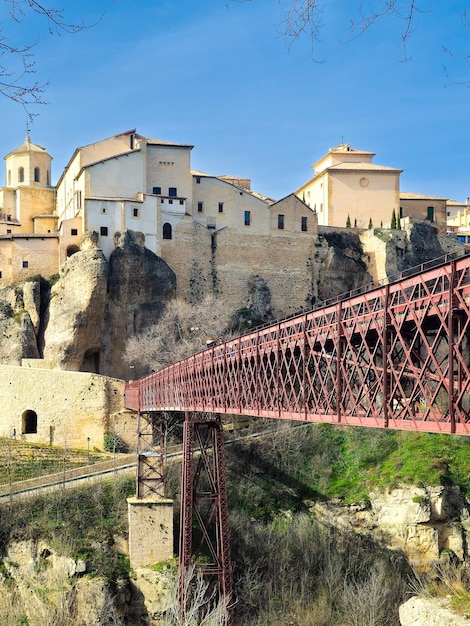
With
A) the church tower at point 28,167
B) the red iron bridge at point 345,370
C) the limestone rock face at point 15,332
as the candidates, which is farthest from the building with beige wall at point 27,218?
the red iron bridge at point 345,370

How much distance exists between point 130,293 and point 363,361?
145ft

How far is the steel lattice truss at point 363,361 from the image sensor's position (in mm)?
20500

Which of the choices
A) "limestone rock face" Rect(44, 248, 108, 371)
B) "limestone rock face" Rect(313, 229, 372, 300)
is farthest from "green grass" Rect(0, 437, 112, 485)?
"limestone rock face" Rect(313, 229, 372, 300)

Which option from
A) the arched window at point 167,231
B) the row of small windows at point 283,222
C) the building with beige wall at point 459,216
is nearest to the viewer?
the arched window at point 167,231

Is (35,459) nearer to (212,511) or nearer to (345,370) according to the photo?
(212,511)

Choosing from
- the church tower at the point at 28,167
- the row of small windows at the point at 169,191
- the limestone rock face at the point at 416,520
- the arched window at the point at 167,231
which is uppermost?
→ the church tower at the point at 28,167

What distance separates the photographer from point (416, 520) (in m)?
51.1

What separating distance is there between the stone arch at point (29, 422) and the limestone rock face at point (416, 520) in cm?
1798

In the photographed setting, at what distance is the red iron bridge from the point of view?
67.8 ft

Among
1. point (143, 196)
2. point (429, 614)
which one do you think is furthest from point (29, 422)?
point (429, 614)

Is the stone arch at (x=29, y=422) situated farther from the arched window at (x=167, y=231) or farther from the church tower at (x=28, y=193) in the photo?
the church tower at (x=28, y=193)

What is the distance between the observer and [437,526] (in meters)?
51.2

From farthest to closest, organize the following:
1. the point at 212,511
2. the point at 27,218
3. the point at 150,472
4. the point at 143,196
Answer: the point at 27,218 → the point at 143,196 → the point at 150,472 → the point at 212,511

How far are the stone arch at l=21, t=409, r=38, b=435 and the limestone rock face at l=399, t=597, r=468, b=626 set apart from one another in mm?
28852
